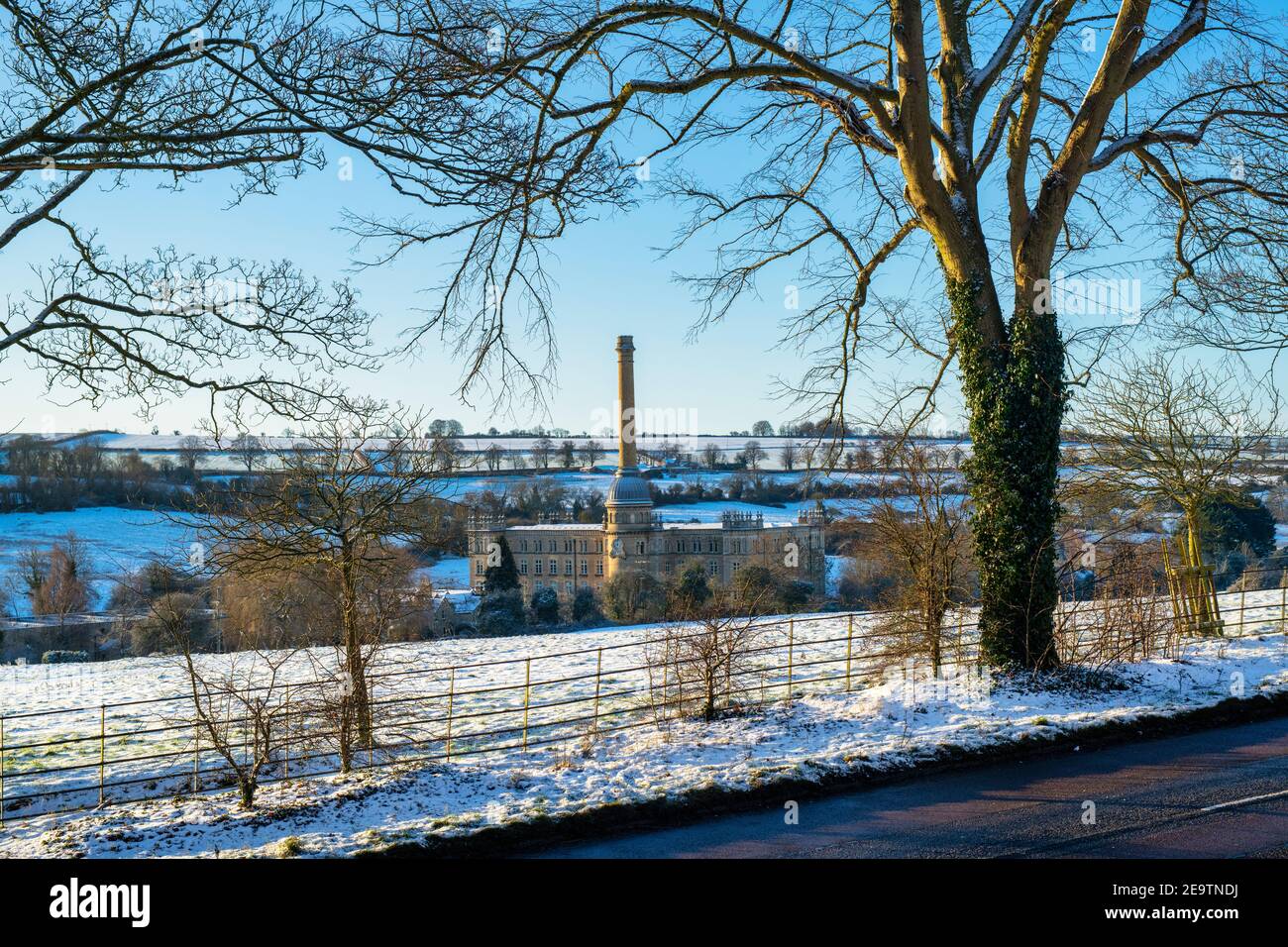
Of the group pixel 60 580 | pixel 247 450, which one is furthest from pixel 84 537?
pixel 247 450

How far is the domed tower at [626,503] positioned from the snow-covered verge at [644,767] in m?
60.3

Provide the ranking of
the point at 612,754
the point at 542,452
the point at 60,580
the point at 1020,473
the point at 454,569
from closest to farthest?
the point at 612,754
the point at 1020,473
the point at 60,580
the point at 542,452
the point at 454,569

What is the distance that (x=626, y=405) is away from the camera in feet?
262

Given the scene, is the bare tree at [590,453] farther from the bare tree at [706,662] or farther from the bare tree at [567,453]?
the bare tree at [706,662]

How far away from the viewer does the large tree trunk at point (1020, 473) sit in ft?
32.5

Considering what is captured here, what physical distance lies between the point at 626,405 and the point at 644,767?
73.1 m

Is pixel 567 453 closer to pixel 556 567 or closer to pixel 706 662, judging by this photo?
pixel 556 567

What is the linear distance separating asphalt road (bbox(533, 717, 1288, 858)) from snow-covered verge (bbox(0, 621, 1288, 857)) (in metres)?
0.42

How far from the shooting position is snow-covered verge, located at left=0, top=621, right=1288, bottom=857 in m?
6.01

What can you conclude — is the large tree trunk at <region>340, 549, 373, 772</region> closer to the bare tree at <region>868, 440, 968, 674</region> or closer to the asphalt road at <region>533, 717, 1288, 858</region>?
the asphalt road at <region>533, 717, 1288, 858</region>

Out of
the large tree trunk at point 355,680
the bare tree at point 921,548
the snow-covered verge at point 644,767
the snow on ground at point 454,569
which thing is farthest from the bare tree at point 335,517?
the snow on ground at point 454,569

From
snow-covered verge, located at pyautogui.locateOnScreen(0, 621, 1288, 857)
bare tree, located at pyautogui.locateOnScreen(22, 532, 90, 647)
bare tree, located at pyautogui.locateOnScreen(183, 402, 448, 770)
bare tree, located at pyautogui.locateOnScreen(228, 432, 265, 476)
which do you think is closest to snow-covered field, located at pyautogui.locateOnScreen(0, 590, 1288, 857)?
snow-covered verge, located at pyautogui.locateOnScreen(0, 621, 1288, 857)
